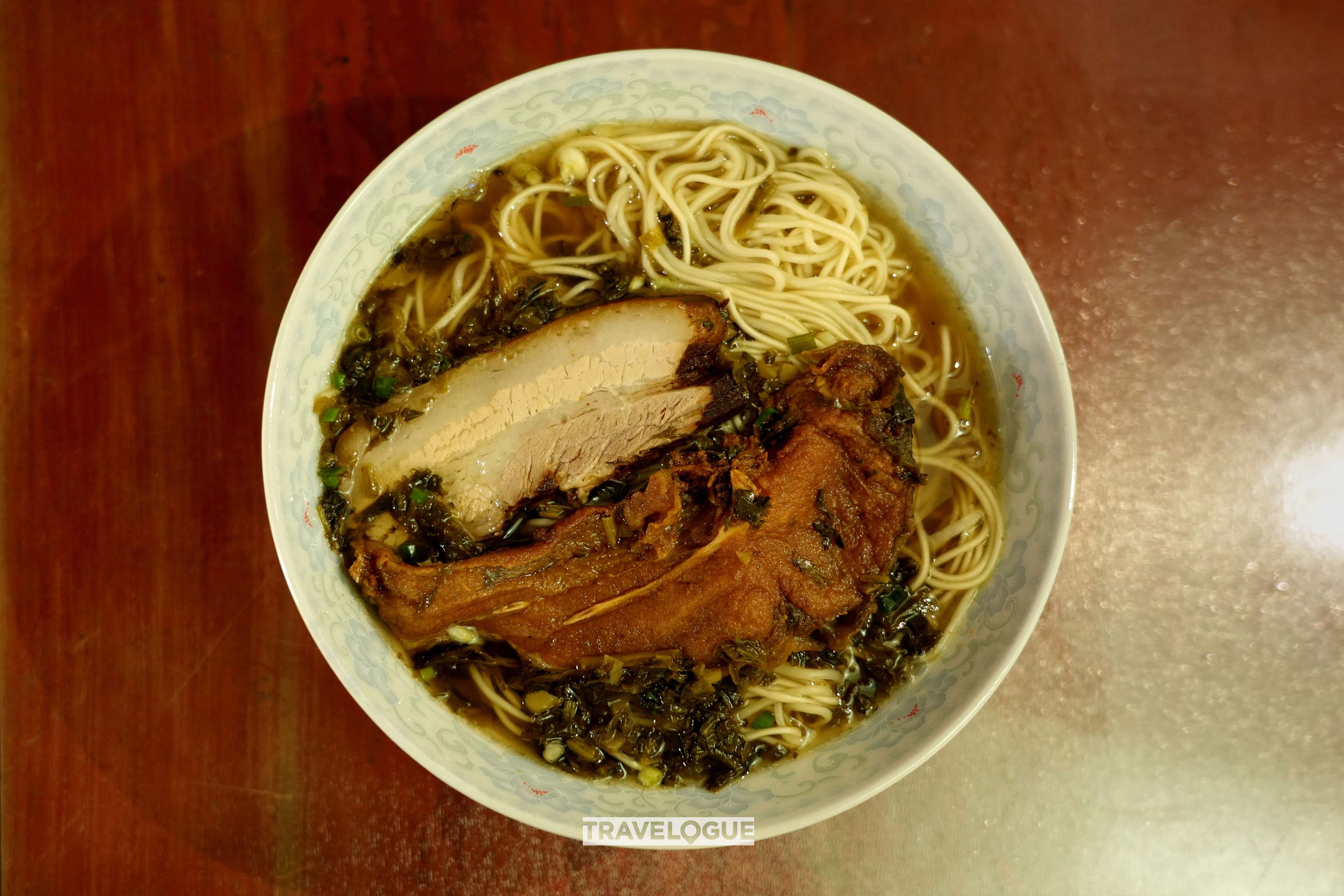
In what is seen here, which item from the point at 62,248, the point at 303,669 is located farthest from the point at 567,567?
the point at 62,248

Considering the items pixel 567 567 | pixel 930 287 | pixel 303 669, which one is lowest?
pixel 303 669

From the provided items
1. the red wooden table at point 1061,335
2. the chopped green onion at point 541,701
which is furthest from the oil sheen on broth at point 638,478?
the red wooden table at point 1061,335

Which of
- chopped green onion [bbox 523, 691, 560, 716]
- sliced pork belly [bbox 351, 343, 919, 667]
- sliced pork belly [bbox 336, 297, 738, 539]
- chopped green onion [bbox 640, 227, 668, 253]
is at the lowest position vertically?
chopped green onion [bbox 523, 691, 560, 716]

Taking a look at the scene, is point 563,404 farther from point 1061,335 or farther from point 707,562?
point 1061,335

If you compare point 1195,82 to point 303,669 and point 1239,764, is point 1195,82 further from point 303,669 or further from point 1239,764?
point 303,669

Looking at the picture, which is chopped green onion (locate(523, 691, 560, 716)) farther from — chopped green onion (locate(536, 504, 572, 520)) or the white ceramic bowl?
chopped green onion (locate(536, 504, 572, 520))

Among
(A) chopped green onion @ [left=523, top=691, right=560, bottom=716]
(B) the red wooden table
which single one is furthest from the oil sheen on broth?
(B) the red wooden table
